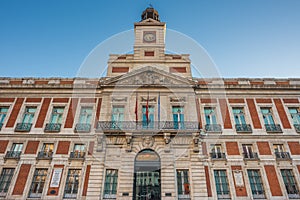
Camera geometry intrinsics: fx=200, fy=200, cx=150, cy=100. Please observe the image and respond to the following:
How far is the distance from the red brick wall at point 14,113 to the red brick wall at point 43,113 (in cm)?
195

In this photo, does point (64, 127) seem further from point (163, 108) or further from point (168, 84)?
point (168, 84)

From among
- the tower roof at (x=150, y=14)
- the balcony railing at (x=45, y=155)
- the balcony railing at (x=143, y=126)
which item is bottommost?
the balcony railing at (x=45, y=155)

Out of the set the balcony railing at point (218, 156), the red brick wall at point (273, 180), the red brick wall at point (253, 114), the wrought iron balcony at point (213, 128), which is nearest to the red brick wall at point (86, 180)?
the balcony railing at point (218, 156)

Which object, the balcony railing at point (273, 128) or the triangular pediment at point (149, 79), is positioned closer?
the balcony railing at point (273, 128)

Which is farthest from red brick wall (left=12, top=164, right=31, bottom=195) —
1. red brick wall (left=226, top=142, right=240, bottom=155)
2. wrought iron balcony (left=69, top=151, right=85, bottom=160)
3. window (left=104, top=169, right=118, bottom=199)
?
red brick wall (left=226, top=142, right=240, bottom=155)

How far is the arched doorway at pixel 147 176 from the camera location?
1366cm

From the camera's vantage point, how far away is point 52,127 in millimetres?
16078

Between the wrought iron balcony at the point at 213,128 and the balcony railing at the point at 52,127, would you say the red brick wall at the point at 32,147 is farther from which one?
the wrought iron balcony at the point at 213,128

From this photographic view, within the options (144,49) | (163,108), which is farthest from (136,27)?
(163,108)

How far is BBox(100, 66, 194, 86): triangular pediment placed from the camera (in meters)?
17.5

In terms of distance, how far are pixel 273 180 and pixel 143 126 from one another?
10.0 m

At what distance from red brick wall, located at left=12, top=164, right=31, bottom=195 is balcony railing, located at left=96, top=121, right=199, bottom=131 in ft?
18.8

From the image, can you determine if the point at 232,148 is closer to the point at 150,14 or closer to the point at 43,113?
the point at 43,113

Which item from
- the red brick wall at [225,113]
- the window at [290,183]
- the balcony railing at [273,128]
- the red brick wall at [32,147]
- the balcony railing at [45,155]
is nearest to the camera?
the window at [290,183]
